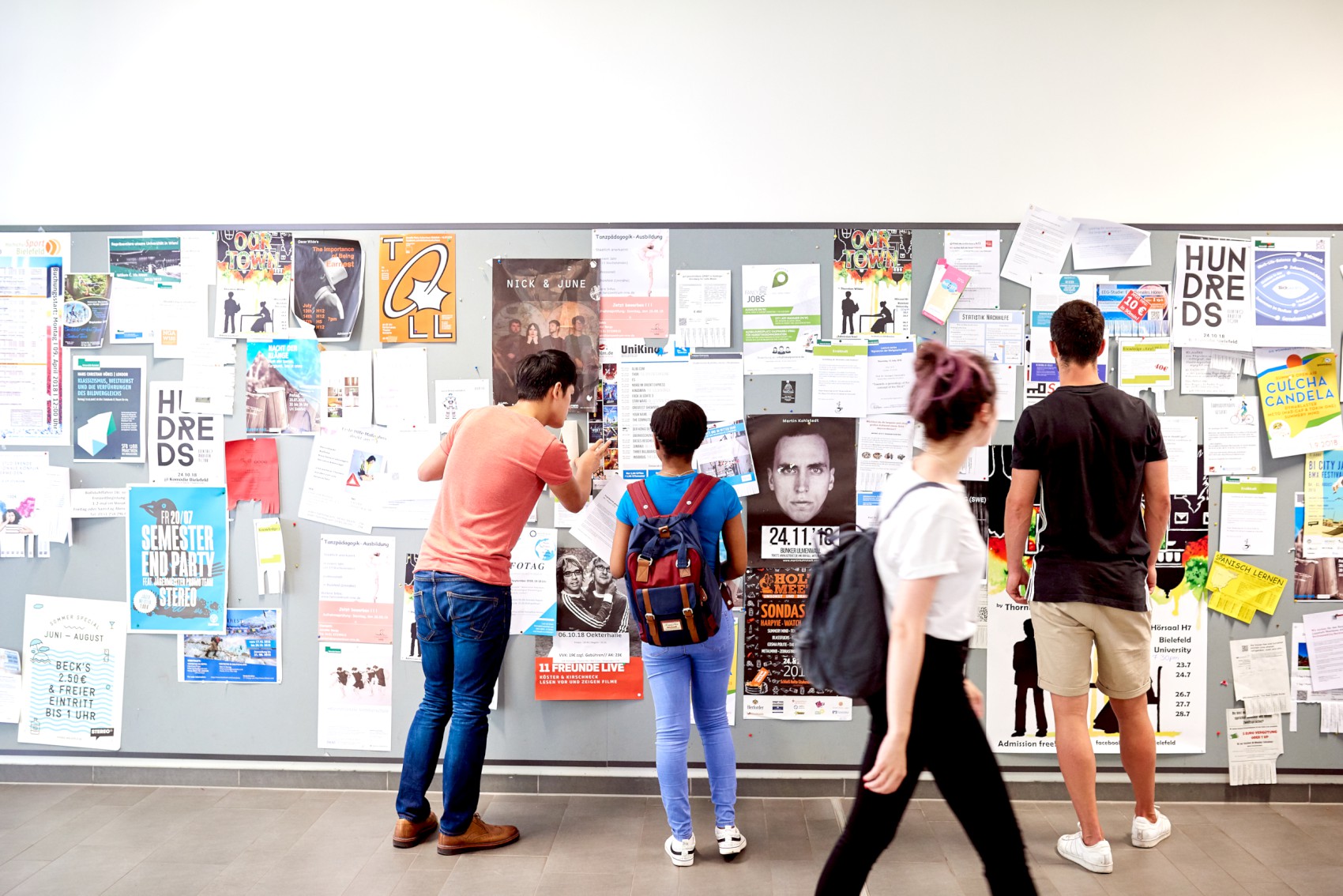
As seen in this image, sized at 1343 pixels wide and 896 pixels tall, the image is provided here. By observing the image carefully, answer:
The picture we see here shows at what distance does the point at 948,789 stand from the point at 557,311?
196 centimetres

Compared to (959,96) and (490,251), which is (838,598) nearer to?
(490,251)

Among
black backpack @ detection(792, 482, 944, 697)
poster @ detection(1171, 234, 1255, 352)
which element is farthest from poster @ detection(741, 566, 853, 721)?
poster @ detection(1171, 234, 1255, 352)

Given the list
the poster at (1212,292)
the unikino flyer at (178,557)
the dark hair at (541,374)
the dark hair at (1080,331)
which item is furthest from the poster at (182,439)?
the poster at (1212,292)

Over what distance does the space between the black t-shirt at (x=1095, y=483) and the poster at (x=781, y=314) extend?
31.9 inches

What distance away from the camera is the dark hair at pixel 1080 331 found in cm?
245

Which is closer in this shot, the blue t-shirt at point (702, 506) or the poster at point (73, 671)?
the blue t-shirt at point (702, 506)

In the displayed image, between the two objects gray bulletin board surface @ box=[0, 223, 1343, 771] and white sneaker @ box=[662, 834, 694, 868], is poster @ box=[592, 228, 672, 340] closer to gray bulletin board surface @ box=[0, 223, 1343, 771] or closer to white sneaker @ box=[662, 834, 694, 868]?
gray bulletin board surface @ box=[0, 223, 1343, 771]

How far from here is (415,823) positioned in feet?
8.72

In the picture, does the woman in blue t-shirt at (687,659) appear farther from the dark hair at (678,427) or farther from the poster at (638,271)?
the poster at (638,271)

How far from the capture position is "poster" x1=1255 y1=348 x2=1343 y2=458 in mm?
2920

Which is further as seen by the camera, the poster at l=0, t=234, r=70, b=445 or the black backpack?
the poster at l=0, t=234, r=70, b=445

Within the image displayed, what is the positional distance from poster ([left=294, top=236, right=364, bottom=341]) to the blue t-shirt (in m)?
1.30

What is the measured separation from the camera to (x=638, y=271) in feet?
9.74

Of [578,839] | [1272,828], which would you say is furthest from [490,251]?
[1272,828]
